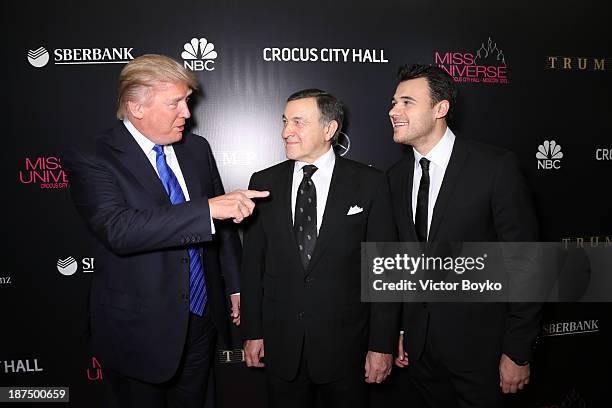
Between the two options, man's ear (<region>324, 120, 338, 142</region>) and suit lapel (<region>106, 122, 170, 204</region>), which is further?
man's ear (<region>324, 120, 338, 142</region>)

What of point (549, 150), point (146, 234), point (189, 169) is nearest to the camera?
point (146, 234)

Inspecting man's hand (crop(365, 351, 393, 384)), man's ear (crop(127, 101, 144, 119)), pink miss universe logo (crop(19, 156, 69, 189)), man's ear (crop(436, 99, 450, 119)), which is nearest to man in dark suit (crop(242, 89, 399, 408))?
man's hand (crop(365, 351, 393, 384))

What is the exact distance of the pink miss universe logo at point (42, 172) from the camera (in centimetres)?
292

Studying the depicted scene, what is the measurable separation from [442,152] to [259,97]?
54.7 inches

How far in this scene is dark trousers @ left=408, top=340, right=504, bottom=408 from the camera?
1.87 m

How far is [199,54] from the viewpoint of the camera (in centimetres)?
292

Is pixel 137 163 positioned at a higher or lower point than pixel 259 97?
lower

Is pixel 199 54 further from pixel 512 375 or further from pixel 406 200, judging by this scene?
pixel 512 375

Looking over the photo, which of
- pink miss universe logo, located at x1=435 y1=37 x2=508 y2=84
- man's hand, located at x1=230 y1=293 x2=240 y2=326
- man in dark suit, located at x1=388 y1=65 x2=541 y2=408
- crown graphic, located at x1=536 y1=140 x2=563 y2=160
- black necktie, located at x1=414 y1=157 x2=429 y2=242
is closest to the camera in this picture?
man in dark suit, located at x1=388 y1=65 x2=541 y2=408

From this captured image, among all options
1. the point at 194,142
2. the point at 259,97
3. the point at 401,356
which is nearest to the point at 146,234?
the point at 194,142

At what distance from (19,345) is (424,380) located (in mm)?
2550

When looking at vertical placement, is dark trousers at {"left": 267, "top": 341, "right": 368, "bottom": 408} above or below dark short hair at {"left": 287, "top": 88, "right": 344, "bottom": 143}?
below

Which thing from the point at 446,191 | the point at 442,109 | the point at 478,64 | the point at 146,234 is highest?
the point at 478,64

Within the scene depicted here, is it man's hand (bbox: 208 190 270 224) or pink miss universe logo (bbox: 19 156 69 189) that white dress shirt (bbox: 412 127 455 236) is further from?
pink miss universe logo (bbox: 19 156 69 189)
